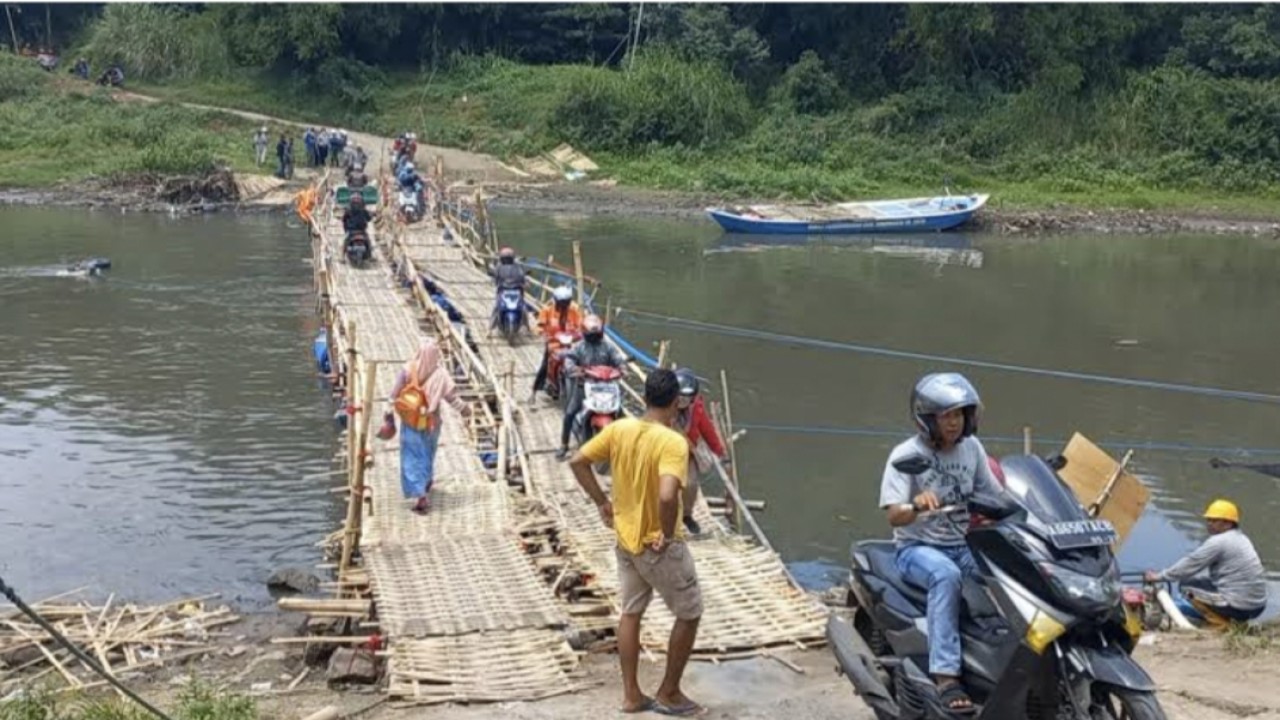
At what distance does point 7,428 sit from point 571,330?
645 centimetres

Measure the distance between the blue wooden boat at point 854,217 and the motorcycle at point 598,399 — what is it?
74.8 ft

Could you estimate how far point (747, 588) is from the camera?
308 inches

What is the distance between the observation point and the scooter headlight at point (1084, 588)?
461 cm

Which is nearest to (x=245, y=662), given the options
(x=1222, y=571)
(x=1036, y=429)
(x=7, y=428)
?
(x=1222, y=571)

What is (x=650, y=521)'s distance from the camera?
570cm

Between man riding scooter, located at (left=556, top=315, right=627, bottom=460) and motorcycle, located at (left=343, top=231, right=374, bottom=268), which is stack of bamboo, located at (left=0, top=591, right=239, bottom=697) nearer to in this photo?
man riding scooter, located at (left=556, top=315, right=627, bottom=460)

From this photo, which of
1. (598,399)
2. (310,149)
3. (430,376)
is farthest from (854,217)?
(430,376)

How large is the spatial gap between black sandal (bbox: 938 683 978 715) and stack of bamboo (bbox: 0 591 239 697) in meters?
4.69

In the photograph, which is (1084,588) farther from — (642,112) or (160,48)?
(160,48)

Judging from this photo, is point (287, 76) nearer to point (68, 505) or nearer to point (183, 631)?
point (68, 505)

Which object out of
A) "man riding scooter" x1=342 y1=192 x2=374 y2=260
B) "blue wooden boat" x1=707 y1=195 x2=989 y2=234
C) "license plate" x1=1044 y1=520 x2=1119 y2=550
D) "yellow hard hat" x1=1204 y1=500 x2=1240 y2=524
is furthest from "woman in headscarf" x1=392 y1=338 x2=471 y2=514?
"blue wooden boat" x1=707 y1=195 x2=989 y2=234

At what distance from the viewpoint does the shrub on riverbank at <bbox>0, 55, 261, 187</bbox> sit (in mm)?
37500

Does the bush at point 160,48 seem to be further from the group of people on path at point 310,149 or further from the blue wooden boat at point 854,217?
the blue wooden boat at point 854,217

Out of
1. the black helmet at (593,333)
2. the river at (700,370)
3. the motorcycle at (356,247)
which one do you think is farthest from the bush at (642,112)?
the black helmet at (593,333)
